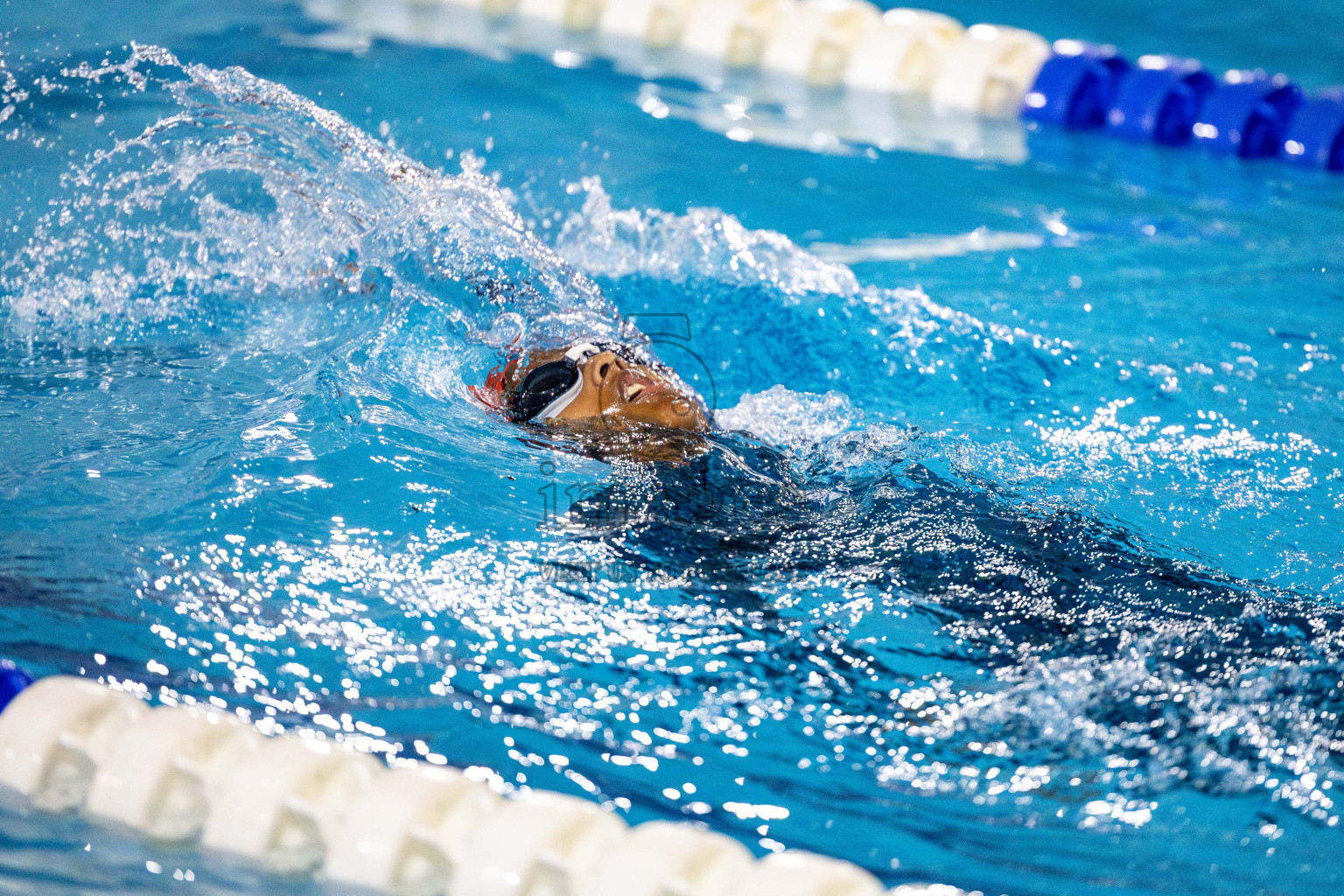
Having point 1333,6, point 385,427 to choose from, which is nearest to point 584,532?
point 385,427

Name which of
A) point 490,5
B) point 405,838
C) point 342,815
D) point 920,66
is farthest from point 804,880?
point 490,5

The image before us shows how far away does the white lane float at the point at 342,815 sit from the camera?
158 cm

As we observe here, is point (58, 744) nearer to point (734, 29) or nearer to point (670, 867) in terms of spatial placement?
point (670, 867)

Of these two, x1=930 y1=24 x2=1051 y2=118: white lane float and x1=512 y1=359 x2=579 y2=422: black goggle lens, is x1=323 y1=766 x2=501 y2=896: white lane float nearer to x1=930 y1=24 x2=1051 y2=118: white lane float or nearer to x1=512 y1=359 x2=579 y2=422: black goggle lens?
x1=512 y1=359 x2=579 y2=422: black goggle lens

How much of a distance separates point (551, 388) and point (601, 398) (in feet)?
0.35

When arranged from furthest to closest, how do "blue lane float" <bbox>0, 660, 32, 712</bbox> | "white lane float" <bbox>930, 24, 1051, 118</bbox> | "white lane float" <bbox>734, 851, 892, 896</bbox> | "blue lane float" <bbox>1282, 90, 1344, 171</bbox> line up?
"white lane float" <bbox>930, 24, 1051, 118</bbox>
"blue lane float" <bbox>1282, 90, 1344, 171</bbox>
"blue lane float" <bbox>0, 660, 32, 712</bbox>
"white lane float" <bbox>734, 851, 892, 896</bbox>

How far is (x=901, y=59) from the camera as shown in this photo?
17.9 feet

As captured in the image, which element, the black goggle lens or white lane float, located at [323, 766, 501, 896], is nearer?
white lane float, located at [323, 766, 501, 896]

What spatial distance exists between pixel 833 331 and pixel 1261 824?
1958 mm

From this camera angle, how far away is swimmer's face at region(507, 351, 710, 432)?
2.50 meters

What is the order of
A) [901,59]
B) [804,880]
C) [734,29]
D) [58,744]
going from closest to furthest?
[804,880] → [58,744] → [901,59] → [734,29]

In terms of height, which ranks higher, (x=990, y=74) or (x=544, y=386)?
(x=990, y=74)

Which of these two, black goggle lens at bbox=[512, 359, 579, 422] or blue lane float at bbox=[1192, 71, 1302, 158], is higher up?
blue lane float at bbox=[1192, 71, 1302, 158]

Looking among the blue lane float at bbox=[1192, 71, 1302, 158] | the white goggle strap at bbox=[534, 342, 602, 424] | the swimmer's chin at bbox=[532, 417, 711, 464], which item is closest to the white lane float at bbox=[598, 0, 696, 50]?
the blue lane float at bbox=[1192, 71, 1302, 158]
